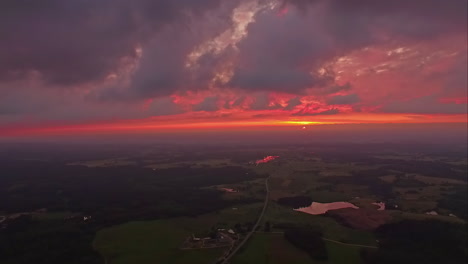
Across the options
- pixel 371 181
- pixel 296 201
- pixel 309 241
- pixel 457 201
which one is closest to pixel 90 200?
pixel 296 201

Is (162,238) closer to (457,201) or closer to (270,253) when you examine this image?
(270,253)

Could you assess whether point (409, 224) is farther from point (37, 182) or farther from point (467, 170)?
point (37, 182)

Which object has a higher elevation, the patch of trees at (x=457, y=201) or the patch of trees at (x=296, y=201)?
the patch of trees at (x=296, y=201)

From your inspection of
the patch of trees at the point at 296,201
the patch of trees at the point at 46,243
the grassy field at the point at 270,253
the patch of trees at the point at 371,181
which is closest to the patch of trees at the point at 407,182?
the patch of trees at the point at 371,181

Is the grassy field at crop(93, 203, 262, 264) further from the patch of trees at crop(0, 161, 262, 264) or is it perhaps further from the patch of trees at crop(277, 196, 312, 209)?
the patch of trees at crop(277, 196, 312, 209)

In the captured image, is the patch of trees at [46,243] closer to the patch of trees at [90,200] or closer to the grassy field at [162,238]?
the patch of trees at [90,200]
